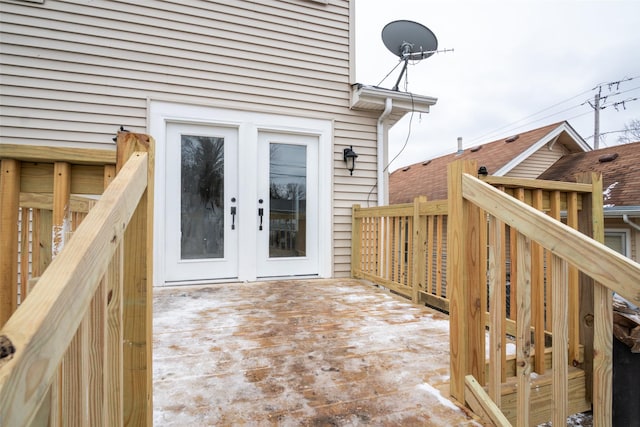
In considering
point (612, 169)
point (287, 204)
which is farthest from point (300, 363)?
point (612, 169)

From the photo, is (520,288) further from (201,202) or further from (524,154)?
(524,154)

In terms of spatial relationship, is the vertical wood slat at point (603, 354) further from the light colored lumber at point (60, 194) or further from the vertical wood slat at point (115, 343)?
the light colored lumber at point (60, 194)

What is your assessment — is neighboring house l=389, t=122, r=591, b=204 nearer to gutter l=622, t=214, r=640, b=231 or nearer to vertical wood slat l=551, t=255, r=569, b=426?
gutter l=622, t=214, r=640, b=231

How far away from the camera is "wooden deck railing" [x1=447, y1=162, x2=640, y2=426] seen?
91cm

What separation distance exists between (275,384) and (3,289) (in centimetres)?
112

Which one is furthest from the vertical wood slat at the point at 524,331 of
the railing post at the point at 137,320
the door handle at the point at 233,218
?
the door handle at the point at 233,218

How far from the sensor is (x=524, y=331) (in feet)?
3.68

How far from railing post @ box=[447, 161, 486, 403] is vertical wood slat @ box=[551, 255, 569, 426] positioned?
0.31 meters

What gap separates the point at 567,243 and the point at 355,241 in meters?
2.99

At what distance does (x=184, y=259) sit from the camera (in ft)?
11.1

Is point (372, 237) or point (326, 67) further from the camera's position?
point (326, 67)

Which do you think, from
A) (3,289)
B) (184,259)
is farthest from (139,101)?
(3,289)

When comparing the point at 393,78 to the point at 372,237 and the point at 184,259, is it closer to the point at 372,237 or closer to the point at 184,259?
the point at 372,237

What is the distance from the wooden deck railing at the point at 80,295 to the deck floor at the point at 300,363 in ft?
1.35
